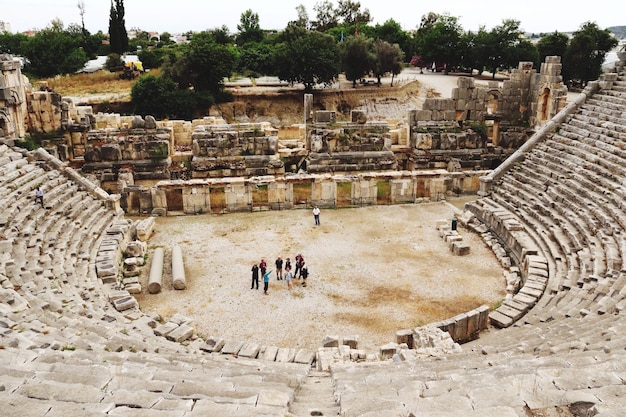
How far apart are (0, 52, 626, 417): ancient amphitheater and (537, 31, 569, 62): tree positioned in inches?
1421

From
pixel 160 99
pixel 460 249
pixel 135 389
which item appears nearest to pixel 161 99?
pixel 160 99

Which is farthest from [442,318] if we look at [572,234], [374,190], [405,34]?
[405,34]

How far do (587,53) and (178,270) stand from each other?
47.3 meters

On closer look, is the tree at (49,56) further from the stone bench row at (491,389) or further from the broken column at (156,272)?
the stone bench row at (491,389)

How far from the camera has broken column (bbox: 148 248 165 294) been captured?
14.1 meters

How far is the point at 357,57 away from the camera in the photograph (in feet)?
163

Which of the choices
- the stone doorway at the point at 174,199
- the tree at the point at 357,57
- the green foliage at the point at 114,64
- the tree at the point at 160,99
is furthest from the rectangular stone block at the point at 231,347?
the green foliage at the point at 114,64

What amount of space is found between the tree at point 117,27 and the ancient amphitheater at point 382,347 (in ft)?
140

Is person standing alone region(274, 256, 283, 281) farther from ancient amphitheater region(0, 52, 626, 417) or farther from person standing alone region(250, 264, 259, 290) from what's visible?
ancient amphitheater region(0, 52, 626, 417)

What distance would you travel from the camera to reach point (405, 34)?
71.1 metres

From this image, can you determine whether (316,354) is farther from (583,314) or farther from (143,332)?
(583,314)

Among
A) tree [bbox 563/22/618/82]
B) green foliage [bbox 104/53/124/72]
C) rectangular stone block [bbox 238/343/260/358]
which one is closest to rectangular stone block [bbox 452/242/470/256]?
rectangular stone block [bbox 238/343/260/358]

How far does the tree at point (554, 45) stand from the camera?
5259cm

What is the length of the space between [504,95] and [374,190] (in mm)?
9543
